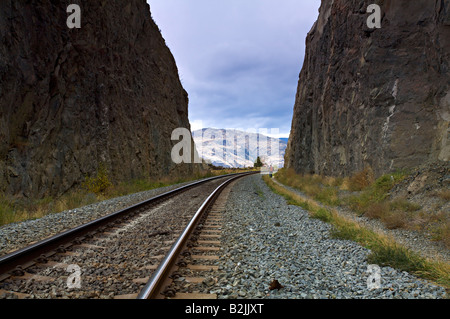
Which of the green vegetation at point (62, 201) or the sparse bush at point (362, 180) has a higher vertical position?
the sparse bush at point (362, 180)

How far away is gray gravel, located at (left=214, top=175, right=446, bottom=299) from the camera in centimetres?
302

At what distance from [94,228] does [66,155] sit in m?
8.37

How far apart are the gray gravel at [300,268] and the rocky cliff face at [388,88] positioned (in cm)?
A: 664

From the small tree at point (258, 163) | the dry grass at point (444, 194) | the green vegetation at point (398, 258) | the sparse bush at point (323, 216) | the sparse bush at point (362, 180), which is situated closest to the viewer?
the green vegetation at point (398, 258)

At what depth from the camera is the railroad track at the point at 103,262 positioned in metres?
3.01

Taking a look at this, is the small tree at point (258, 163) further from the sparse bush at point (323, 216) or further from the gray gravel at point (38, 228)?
the gray gravel at point (38, 228)

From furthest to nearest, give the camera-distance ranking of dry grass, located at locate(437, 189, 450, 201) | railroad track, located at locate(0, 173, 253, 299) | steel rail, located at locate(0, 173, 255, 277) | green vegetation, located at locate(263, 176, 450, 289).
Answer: dry grass, located at locate(437, 189, 450, 201) < steel rail, located at locate(0, 173, 255, 277) < green vegetation, located at locate(263, 176, 450, 289) < railroad track, located at locate(0, 173, 253, 299)

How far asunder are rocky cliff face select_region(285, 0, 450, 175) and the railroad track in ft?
30.1

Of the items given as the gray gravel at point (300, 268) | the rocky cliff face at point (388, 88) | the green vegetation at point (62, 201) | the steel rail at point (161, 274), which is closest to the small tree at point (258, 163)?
the rocky cliff face at point (388, 88)

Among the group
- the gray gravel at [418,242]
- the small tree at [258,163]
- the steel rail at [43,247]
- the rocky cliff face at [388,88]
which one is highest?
the rocky cliff face at [388,88]

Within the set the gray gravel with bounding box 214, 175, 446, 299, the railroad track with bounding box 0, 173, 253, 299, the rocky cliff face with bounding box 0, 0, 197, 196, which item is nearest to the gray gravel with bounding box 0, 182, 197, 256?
the railroad track with bounding box 0, 173, 253, 299

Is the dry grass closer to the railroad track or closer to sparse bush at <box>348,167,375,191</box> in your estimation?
sparse bush at <box>348,167,375,191</box>

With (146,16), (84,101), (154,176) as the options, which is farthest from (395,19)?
(146,16)

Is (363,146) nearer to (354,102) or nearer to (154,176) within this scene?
(354,102)
